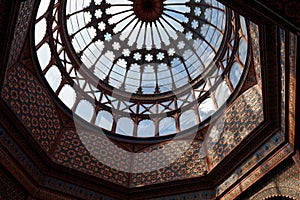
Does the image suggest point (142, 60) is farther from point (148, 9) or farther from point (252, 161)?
point (252, 161)

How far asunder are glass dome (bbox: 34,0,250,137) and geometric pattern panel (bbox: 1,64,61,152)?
734mm

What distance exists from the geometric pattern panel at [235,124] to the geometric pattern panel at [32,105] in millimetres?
4664

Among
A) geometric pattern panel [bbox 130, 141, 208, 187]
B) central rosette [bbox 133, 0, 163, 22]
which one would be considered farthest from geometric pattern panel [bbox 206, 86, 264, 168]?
central rosette [bbox 133, 0, 163, 22]

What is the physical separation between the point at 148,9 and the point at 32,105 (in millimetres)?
A: 6599

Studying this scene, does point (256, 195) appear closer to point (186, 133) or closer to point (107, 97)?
point (186, 133)

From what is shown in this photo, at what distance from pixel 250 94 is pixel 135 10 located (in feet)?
21.4

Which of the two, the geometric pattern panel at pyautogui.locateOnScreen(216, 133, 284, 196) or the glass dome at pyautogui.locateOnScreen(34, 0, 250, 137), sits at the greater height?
the glass dome at pyautogui.locateOnScreen(34, 0, 250, 137)

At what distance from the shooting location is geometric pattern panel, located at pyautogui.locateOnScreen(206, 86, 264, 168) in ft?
25.7

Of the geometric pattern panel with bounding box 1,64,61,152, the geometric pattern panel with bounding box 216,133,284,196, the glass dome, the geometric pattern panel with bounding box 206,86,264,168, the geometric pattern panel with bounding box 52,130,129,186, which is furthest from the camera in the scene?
the glass dome

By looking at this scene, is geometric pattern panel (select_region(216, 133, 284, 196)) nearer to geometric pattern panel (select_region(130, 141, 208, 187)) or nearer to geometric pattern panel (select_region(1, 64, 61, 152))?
geometric pattern panel (select_region(130, 141, 208, 187))

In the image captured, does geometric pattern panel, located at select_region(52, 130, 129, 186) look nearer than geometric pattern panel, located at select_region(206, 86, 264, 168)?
No

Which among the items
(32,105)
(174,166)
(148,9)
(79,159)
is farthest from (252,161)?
(148,9)

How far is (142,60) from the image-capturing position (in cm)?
1330

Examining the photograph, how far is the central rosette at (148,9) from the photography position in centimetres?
1241
